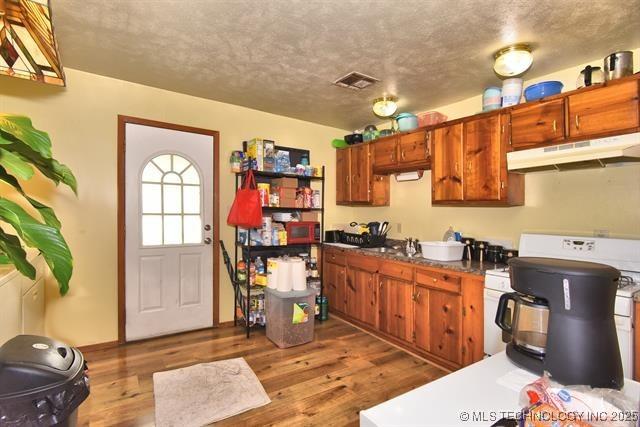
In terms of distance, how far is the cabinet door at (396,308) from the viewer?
2947 mm

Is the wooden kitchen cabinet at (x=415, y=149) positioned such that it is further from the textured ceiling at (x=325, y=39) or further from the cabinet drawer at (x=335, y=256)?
the cabinet drawer at (x=335, y=256)

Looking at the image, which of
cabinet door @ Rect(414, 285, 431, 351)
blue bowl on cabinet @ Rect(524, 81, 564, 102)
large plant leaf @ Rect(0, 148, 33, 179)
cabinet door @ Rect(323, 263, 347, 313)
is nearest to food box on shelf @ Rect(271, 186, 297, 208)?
cabinet door @ Rect(323, 263, 347, 313)

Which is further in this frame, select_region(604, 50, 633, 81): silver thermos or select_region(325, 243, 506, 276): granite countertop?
select_region(325, 243, 506, 276): granite countertop

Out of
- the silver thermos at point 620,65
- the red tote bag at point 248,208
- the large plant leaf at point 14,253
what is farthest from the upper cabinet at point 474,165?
the large plant leaf at point 14,253

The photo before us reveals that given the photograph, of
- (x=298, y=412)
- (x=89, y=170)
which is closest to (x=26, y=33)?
(x=89, y=170)

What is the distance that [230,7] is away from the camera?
183 cm

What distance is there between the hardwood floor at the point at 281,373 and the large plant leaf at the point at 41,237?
1413mm

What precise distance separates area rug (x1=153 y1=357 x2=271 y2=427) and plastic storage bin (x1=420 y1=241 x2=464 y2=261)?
178cm

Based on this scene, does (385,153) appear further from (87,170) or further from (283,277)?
(87,170)

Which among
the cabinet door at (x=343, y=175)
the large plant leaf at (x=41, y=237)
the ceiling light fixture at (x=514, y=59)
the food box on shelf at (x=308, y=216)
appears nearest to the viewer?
the large plant leaf at (x=41, y=237)

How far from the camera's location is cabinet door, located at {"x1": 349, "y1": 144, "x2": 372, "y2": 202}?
153 inches

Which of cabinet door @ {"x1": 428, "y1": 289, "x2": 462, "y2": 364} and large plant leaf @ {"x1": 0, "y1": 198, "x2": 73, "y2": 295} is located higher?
large plant leaf @ {"x1": 0, "y1": 198, "x2": 73, "y2": 295}

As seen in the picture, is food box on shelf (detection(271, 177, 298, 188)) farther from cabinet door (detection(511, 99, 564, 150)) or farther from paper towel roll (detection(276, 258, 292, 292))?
cabinet door (detection(511, 99, 564, 150))

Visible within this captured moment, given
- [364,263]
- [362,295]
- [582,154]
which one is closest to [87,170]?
[364,263]
